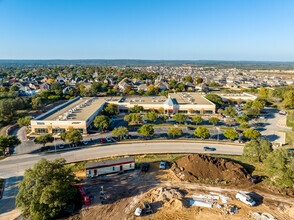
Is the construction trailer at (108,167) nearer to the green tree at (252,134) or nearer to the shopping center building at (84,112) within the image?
the shopping center building at (84,112)

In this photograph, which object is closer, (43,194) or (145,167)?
(43,194)

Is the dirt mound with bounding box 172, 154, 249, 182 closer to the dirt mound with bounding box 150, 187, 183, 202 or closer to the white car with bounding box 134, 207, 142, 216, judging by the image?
the dirt mound with bounding box 150, 187, 183, 202

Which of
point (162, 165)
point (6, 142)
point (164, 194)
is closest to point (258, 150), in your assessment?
point (162, 165)

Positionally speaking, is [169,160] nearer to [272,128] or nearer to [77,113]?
[77,113]

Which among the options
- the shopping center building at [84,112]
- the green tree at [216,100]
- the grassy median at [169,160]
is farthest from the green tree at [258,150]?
the green tree at [216,100]

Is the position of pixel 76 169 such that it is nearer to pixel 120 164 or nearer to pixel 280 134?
pixel 120 164

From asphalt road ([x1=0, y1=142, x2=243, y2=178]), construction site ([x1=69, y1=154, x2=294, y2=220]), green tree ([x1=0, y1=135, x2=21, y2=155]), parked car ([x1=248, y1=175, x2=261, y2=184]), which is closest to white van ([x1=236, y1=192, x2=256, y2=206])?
construction site ([x1=69, y1=154, x2=294, y2=220])
